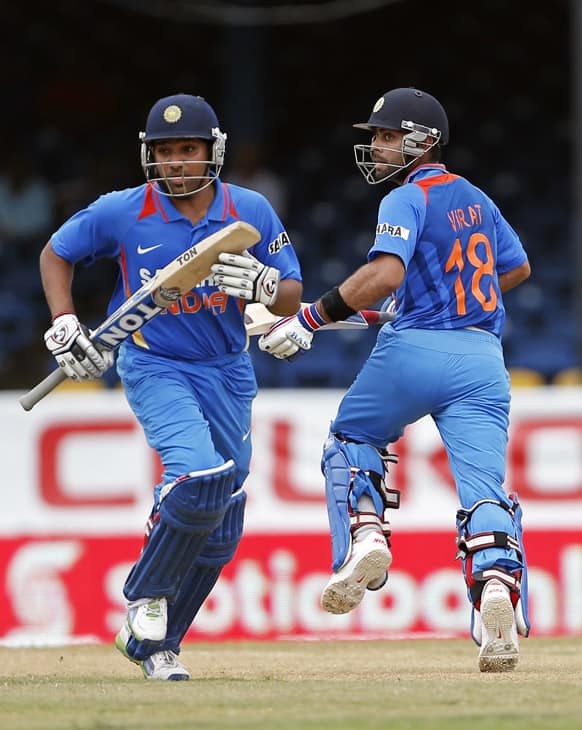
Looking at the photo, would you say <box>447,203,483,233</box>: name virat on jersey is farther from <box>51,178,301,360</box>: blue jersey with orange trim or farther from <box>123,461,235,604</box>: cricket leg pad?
<box>123,461,235,604</box>: cricket leg pad

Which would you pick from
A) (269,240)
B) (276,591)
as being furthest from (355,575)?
(276,591)

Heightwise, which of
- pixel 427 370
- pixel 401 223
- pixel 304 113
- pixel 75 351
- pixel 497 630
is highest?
pixel 304 113

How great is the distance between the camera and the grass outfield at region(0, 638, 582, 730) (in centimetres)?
428

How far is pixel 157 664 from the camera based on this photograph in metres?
5.64

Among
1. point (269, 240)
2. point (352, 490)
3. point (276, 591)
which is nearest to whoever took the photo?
point (269, 240)

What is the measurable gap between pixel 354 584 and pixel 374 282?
3.84 feet

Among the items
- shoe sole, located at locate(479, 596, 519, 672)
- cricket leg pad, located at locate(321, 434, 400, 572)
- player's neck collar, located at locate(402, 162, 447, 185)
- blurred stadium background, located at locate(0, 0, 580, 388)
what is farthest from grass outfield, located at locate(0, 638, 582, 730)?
blurred stadium background, located at locate(0, 0, 580, 388)

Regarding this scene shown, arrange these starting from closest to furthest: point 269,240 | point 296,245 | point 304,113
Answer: point 269,240
point 296,245
point 304,113

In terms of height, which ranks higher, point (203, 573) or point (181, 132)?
point (181, 132)

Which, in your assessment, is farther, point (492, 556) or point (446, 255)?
point (446, 255)

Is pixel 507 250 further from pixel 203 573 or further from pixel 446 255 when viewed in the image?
pixel 203 573

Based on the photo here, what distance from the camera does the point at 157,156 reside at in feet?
18.8

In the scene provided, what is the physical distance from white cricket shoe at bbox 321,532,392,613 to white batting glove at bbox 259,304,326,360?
0.82 metres

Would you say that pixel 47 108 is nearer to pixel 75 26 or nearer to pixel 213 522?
pixel 75 26
